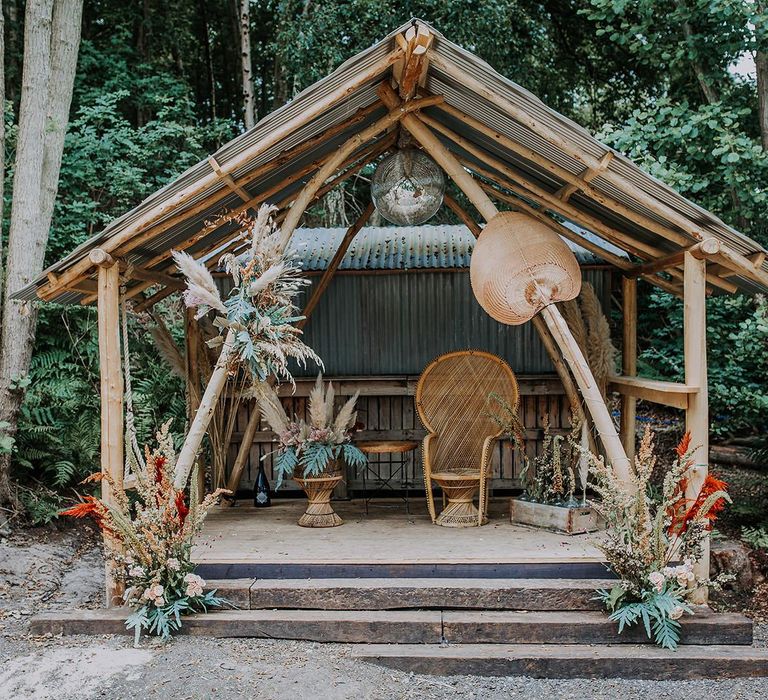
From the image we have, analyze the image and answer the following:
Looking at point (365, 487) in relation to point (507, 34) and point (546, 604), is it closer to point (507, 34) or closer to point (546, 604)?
point (546, 604)

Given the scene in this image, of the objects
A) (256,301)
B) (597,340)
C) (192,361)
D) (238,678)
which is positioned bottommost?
(238,678)

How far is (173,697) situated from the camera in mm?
3645

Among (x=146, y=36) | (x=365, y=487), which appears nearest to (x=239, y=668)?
(x=365, y=487)

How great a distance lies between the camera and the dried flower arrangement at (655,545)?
4.11 metres

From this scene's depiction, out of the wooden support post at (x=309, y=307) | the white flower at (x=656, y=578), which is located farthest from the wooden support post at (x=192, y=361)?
the white flower at (x=656, y=578)

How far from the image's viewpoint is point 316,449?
5363 mm

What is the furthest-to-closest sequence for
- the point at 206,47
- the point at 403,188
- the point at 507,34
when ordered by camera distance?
the point at 206,47, the point at 507,34, the point at 403,188

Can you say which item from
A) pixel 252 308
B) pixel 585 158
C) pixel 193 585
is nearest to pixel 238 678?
pixel 193 585

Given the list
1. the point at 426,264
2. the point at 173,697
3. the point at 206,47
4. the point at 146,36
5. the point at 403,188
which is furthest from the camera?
the point at 206,47

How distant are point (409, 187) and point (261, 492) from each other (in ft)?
10.3

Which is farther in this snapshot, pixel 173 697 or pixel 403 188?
pixel 403 188

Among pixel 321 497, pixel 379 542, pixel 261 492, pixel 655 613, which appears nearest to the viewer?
pixel 655 613

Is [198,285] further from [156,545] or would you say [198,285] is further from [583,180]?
[583,180]

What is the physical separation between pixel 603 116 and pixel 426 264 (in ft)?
23.0
